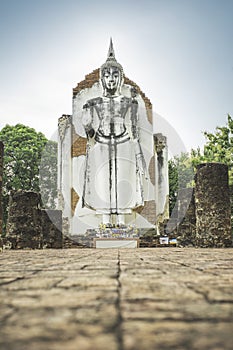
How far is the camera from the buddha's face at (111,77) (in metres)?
13.7

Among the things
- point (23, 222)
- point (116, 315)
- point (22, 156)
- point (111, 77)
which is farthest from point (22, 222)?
point (22, 156)

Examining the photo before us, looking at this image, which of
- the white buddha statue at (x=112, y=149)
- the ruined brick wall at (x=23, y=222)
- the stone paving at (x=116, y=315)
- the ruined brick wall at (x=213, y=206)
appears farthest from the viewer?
the white buddha statue at (x=112, y=149)

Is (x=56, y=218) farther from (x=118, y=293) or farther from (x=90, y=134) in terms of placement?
(x=118, y=293)

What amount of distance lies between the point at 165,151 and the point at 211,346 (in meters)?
16.7

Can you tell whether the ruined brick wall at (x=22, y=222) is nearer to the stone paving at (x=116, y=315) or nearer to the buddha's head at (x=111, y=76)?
the buddha's head at (x=111, y=76)

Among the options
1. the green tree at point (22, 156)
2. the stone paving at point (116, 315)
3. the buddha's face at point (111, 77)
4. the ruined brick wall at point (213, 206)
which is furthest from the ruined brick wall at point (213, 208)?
the green tree at point (22, 156)

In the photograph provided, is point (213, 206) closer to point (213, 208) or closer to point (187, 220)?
point (213, 208)

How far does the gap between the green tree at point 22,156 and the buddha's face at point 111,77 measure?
886 cm

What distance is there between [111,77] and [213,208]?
246 inches

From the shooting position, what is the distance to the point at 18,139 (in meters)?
22.6

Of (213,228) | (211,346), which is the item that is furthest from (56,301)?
(213,228)

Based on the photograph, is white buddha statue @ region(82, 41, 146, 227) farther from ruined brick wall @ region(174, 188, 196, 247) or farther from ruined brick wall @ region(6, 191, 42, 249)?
ruined brick wall @ region(6, 191, 42, 249)

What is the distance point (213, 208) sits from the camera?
947 centimetres

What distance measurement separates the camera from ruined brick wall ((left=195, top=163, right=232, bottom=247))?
934 cm
